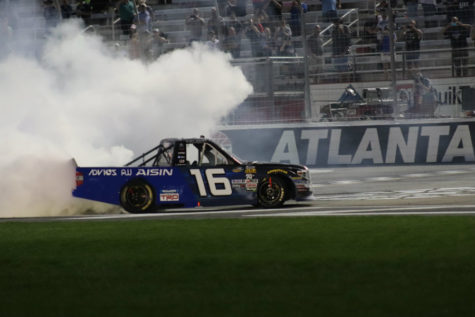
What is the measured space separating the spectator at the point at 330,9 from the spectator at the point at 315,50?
0.99 meters

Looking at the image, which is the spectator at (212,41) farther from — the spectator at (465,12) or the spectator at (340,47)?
the spectator at (465,12)

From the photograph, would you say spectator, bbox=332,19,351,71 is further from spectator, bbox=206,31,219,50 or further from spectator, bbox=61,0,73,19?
spectator, bbox=61,0,73,19

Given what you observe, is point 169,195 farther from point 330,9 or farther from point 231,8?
point 330,9

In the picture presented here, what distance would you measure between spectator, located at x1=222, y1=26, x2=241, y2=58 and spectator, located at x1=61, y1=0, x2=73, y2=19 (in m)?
5.21

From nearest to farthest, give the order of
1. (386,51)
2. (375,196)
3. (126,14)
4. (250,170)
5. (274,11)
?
(250,170)
(375,196)
(386,51)
(274,11)
(126,14)

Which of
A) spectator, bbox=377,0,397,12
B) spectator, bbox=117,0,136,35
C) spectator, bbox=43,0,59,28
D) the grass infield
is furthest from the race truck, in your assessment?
spectator, bbox=43,0,59,28

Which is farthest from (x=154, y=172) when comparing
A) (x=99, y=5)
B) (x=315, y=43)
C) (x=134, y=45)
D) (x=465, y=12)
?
(x=99, y=5)

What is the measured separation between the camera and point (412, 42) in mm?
24203

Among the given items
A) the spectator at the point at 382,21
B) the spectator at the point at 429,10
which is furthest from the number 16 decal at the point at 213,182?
Result: the spectator at the point at 429,10

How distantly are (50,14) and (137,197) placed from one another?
11867 millimetres

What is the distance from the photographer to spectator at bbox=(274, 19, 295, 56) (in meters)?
24.5

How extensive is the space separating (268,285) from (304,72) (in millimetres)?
16548

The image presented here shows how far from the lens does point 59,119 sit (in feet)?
60.5

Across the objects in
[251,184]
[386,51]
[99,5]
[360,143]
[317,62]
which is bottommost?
[251,184]
